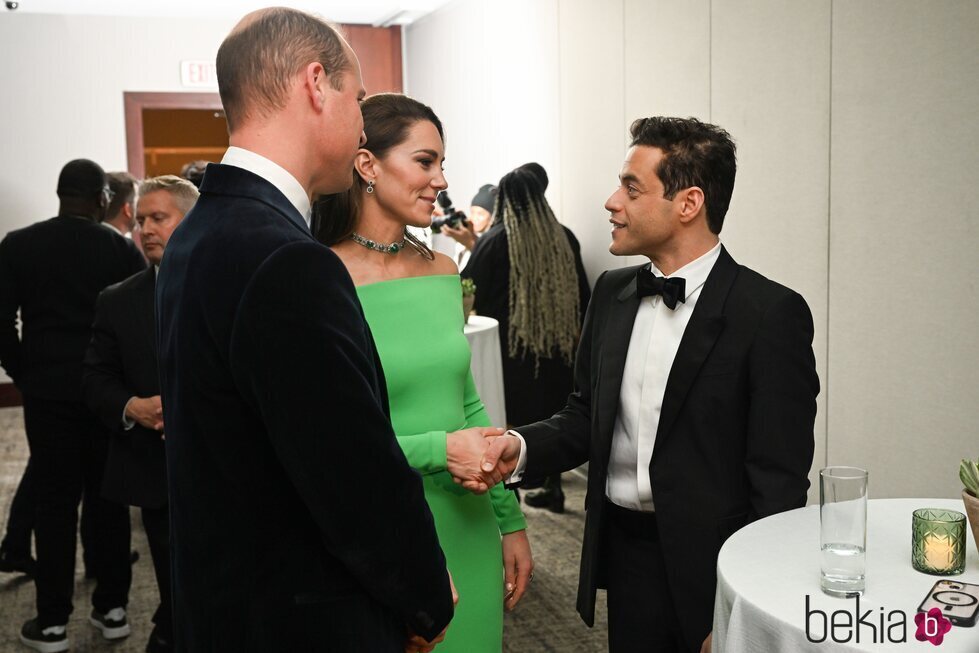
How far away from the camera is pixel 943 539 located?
1455 millimetres

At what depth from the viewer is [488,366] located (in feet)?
12.8

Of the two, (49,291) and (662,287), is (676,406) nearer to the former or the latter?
(662,287)

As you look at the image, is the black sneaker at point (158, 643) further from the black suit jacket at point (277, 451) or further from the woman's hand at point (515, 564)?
the black suit jacket at point (277, 451)

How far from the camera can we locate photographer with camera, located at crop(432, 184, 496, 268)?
18.4 feet

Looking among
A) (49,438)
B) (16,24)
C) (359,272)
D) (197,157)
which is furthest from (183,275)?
(197,157)

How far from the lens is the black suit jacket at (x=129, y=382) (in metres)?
2.84

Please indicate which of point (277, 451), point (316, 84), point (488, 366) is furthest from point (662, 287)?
point (488, 366)

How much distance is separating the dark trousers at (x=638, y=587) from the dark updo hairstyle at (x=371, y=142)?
2.65 feet

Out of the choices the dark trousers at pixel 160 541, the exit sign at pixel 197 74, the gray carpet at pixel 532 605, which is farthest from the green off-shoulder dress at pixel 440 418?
the exit sign at pixel 197 74

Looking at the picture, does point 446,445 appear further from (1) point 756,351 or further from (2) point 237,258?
(2) point 237,258

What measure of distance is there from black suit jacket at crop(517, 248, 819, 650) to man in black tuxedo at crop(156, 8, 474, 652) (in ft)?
2.45

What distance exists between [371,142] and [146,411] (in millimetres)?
1307

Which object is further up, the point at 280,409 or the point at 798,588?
the point at 280,409

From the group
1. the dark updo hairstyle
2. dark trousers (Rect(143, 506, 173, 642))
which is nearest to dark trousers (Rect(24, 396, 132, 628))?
dark trousers (Rect(143, 506, 173, 642))
